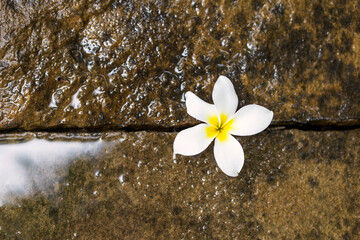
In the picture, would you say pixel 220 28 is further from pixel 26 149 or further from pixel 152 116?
pixel 26 149

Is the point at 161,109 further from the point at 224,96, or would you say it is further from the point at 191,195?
the point at 191,195

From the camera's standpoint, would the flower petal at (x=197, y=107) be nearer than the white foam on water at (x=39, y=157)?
Yes

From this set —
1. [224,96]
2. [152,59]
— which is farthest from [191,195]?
[152,59]

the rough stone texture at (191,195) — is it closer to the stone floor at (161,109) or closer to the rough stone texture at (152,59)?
the stone floor at (161,109)

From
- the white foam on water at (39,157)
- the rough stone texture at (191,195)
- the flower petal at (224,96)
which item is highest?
the white foam on water at (39,157)

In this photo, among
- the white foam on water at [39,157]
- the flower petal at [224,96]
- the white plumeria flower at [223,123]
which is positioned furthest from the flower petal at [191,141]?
the white foam on water at [39,157]

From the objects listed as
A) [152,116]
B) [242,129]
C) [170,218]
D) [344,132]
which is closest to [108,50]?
[152,116]

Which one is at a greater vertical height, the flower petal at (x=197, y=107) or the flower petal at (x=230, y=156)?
the flower petal at (x=197, y=107)
